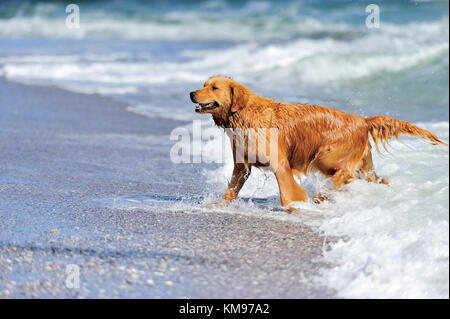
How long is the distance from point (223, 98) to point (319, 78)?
446 inches

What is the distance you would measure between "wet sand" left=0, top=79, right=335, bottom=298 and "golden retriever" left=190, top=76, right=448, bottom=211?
54 centimetres

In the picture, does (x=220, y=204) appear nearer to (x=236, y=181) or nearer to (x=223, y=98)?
(x=236, y=181)

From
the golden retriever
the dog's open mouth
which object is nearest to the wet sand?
the golden retriever

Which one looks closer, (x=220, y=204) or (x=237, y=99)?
(x=237, y=99)

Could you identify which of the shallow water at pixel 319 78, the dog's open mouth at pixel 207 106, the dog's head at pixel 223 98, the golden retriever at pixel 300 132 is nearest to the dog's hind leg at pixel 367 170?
the golden retriever at pixel 300 132

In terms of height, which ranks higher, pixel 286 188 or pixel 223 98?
pixel 223 98

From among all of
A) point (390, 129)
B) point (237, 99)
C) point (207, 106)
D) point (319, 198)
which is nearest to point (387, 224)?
point (319, 198)

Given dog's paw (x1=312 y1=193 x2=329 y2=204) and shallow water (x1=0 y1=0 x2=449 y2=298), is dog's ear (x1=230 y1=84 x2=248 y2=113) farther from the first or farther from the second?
dog's paw (x1=312 y1=193 x2=329 y2=204)

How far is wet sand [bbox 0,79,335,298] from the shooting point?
13.0ft

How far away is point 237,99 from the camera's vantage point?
Answer: 18.7 ft

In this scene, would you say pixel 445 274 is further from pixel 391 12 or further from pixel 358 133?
pixel 391 12

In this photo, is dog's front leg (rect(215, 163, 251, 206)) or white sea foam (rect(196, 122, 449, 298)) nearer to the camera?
white sea foam (rect(196, 122, 449, 298))

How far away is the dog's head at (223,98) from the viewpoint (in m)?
5.65
